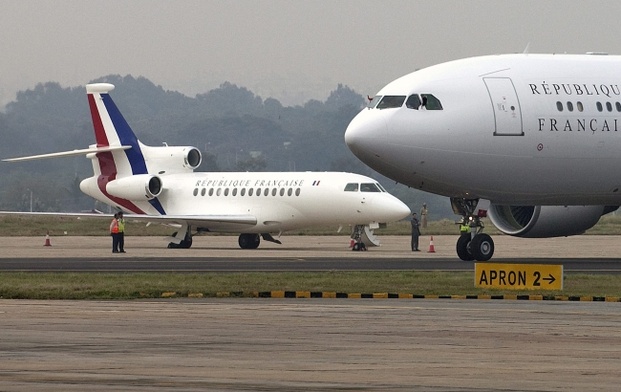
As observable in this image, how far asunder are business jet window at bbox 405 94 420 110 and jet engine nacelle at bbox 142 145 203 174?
27226mm

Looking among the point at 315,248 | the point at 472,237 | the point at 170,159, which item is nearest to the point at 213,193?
the point at 170,159

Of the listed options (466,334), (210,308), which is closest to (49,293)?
A: (210,308)

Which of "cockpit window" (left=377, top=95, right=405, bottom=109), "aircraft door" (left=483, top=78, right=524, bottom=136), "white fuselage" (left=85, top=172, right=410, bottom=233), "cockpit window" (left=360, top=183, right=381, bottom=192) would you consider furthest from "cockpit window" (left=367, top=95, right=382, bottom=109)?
"cockpit window" (left=360, top=183, right=381, bottom=192)

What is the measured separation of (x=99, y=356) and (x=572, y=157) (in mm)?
25153

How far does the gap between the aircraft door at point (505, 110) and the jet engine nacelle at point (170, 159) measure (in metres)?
27.8

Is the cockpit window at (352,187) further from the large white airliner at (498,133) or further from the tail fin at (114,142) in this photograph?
the large white airliner at (498,133)

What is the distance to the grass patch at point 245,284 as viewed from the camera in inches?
1035

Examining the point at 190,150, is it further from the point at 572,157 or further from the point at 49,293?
the point at 49,293

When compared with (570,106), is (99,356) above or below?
below

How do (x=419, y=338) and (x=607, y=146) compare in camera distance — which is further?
(x=607, y=146)

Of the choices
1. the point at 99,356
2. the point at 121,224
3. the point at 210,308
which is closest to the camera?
the point at 99,356

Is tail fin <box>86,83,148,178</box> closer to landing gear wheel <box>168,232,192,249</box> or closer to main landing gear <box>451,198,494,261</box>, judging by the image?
landing gear wheel <box>168,232,192,249</box>

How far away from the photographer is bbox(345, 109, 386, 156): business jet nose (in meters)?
36.8

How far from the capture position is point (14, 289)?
88.6 feet
